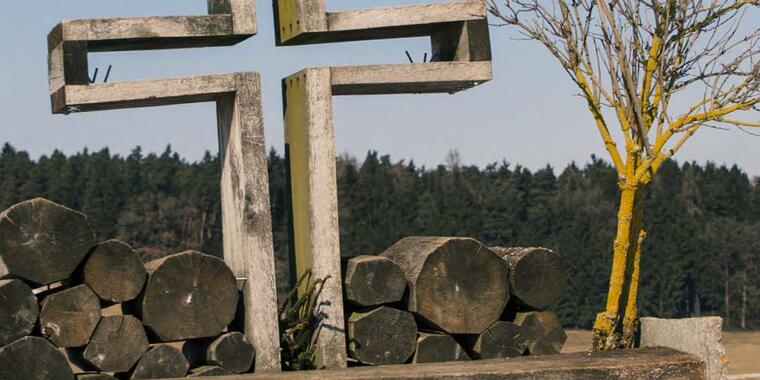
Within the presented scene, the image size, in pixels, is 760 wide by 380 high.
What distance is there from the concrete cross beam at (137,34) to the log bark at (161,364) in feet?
4.58

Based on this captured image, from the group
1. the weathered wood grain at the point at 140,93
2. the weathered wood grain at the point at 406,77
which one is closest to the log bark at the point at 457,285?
the weathered wood grain at the point at 406,77

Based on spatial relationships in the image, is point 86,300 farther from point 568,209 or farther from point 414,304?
point 568,209

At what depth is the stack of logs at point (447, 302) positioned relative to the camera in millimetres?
7359

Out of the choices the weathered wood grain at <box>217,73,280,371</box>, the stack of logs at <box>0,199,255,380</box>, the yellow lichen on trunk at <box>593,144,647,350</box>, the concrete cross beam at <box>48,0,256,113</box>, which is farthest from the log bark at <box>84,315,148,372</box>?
the yellow lichen on trunk at <box>593,144,647,350</box>

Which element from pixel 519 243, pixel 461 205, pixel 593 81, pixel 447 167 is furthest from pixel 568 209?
pixel 593 81

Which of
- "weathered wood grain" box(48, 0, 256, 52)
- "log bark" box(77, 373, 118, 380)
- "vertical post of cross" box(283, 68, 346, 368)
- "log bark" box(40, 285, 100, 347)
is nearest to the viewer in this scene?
"log bark" box(40, 285, 100, 347)

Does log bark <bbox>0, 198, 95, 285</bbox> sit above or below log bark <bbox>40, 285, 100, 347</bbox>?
above

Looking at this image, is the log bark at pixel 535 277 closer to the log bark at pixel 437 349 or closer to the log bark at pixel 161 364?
the log bark at pixel 437 349

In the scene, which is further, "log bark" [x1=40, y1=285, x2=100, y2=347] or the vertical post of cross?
the vertical post of cross

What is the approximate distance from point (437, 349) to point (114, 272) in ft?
5.83

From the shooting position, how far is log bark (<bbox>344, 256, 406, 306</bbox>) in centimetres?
735

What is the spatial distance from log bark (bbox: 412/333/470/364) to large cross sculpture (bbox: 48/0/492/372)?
0.42 m

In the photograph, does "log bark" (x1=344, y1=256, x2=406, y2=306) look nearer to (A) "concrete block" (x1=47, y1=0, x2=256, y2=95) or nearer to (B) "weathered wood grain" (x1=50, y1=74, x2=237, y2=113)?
(B) "weathered wood grain" (x1=50, y1=74, x2=237, y2=113)

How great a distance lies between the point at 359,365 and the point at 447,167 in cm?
6552
